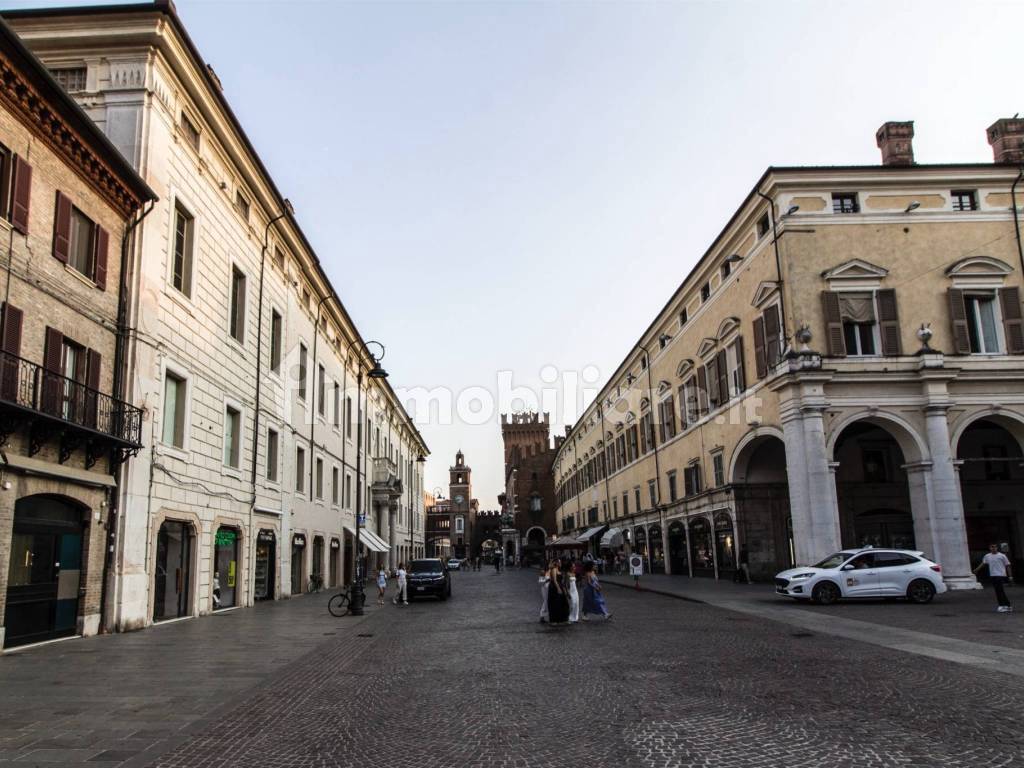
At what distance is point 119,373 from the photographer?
54.0 feet

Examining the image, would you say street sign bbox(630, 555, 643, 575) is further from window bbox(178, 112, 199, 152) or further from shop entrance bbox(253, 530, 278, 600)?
window bbox(178, 112, 199, 152)

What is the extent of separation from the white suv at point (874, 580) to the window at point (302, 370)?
19854mm

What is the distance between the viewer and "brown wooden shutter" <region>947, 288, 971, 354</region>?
27.0 metres

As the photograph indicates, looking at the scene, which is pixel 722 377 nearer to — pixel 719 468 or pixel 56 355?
pixel 719 468

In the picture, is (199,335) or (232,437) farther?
(232,437)

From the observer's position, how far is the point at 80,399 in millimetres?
14891

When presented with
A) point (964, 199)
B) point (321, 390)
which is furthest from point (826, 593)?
point (321, 390)

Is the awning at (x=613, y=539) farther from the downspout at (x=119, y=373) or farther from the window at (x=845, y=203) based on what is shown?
the downspout at (x=119, y=373)

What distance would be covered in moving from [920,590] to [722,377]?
13.7 metres

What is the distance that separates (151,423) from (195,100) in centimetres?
863

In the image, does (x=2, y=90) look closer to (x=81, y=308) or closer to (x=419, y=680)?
(x=81, y=308)

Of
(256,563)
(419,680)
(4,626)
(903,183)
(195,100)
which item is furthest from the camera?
(903,183)

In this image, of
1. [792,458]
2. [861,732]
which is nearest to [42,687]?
[861,732]

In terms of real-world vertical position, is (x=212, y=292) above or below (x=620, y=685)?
above
